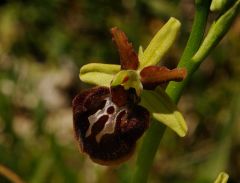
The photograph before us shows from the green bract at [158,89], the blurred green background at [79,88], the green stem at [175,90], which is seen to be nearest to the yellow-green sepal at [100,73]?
the green bract at [158,89]

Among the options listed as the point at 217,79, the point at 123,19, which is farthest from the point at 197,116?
the point at 123,19

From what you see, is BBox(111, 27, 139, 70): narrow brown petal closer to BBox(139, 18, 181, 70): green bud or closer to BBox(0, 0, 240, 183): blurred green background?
BBox(139, 18, 181, 70): green bud

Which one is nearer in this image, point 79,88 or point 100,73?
point 100,73

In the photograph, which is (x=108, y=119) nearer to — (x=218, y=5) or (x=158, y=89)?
(x=158, y=89)

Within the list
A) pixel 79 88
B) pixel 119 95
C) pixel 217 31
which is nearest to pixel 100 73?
pixel 119 95

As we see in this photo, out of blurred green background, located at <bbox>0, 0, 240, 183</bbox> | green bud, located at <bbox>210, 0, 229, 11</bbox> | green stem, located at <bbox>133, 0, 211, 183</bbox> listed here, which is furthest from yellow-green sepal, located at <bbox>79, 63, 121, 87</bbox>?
blurred green background, located at <bbox>0, 0, 240, 183</bbox>

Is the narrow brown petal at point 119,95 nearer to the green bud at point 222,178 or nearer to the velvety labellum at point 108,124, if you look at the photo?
the velvety labellum at point 108,124
